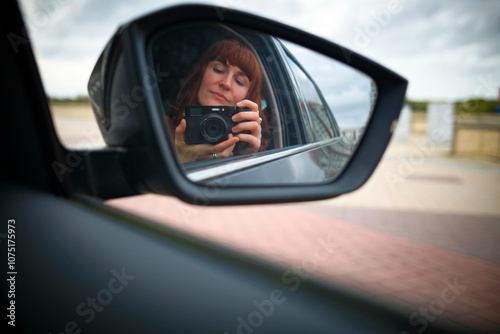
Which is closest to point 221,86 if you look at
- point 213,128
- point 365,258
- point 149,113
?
point 213,128

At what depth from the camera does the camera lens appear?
34.8 inches

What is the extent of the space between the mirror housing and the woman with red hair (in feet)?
0.23

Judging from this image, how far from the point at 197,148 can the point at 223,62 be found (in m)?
0.25

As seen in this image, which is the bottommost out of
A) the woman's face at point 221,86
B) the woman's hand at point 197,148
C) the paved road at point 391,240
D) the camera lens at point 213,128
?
the paved road at point 391,240

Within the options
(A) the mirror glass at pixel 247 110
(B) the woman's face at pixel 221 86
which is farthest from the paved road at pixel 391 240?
(B) the woman's face at pixel 221 86

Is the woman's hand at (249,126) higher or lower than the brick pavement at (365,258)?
higher

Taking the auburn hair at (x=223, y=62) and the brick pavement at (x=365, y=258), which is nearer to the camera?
the auburn hair at (x=223, y=62)

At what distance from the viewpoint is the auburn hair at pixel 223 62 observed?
3.08 ft

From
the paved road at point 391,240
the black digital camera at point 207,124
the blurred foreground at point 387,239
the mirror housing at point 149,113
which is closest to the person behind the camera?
the mirror housing at point 149,113

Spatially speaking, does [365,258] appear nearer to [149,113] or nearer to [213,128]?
[213,128]

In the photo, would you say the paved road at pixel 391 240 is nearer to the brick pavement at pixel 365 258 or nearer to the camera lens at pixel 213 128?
the brick pavement at pixel 365 258

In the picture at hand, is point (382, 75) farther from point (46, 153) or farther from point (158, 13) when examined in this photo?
point (46, 153)

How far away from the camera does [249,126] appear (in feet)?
3.24

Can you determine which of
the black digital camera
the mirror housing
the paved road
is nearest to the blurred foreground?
the paved road
